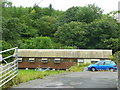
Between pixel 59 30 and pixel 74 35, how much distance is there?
243cm

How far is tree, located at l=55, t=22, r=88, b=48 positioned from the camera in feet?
90.7

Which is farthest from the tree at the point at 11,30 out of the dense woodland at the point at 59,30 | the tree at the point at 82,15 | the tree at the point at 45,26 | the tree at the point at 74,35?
the tree at the point at 82,15

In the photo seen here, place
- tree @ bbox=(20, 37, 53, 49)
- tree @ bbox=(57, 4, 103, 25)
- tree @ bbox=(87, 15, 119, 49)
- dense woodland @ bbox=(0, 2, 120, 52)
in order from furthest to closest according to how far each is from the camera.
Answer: tree @ bbox=(57, 4, 103, 25) → tree @ bbox=(20, 37, 53, 49) → tree @ bbox=(87, 15, 119, 49) → dense woodland @ bbox=(0, 2, 120, 52)

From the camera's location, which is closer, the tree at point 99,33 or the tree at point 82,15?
the tree at point 99,33

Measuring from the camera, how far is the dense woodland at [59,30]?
79.7ft

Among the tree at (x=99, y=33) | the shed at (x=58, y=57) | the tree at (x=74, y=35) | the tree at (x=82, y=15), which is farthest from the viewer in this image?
the tree at (x=82, y=15)

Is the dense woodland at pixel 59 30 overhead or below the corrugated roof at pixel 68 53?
overhead

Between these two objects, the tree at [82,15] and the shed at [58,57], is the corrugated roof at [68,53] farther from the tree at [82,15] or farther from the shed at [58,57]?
the tree at [82,15]

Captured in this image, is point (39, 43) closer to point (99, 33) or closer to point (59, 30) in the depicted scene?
point (59, 30)

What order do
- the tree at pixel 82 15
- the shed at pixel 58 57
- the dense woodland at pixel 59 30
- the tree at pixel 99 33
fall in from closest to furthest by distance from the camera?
the shed at pixel 58 57 < the dense woodland at pixel 59 30 < the tree at pixel 99 33 < the tree at pixel 82 15

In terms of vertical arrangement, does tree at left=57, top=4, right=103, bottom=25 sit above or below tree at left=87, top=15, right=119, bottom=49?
above

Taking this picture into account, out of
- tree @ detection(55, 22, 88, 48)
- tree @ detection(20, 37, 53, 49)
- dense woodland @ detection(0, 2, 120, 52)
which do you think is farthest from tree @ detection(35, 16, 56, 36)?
tree @ detection(55, 22, 88, 48)

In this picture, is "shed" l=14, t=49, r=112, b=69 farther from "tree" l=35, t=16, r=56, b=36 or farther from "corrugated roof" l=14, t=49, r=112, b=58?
"tree" l=35, t=16, r=56, b=36

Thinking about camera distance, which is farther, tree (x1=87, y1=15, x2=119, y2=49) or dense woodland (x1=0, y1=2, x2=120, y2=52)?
tree (x1=87, y1=15, x2=119, y2=49)
